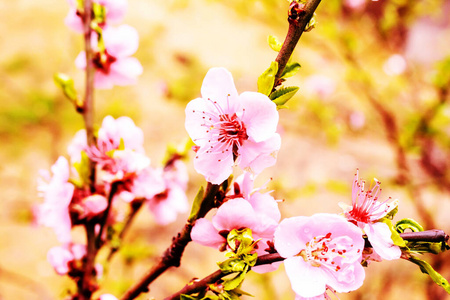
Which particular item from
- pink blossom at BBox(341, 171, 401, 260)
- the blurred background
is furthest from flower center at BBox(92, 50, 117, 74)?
the blurred background

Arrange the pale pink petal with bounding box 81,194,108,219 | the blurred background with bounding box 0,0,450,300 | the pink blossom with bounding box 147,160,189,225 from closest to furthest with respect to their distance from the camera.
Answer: the pale pink petal with bounding box 81,194,108,219 < the pink blossom with bounding box 147,160,189,225 < the blurred background with bounding box 0,0,450,300

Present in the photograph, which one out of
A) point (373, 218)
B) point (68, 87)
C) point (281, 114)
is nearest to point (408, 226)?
point (373, 218)

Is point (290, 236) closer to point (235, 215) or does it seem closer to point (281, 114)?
point (235, 215)

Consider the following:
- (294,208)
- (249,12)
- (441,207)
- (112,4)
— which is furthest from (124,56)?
(441,207)

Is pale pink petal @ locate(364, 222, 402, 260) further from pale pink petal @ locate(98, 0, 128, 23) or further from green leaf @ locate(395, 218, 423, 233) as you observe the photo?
pale pink petal @ locate(98, 0, 128, 23)

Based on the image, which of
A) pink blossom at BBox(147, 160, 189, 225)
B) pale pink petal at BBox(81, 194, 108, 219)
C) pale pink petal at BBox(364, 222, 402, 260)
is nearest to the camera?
pale pink petal at BBox(364, 222, 402, 260)

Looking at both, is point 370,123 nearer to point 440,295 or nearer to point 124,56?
point 440,295
